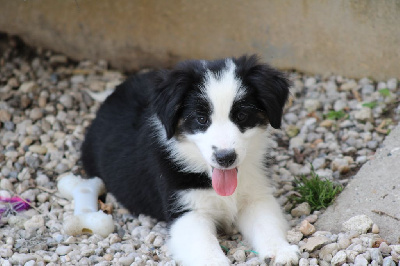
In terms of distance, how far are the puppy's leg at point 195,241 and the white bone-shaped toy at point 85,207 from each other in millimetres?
471

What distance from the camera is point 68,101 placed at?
17.5ft

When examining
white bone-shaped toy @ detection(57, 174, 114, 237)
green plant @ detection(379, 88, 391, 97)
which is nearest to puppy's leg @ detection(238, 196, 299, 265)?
white bone-shaped toy @ detection(57, 174, 114, 237)

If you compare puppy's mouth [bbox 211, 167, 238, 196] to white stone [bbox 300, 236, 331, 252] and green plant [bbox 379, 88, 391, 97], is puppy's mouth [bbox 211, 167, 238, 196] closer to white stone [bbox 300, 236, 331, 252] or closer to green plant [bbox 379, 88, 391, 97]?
white stone [bbox 300, 236, 331, 252]

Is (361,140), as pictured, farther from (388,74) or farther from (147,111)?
(147,111)

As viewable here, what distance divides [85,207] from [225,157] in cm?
123

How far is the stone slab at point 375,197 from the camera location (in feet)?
11.3

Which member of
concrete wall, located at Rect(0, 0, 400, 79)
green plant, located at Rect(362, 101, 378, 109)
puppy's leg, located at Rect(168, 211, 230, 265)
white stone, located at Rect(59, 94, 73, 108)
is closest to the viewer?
puppy's leg, located at Rect(168, 211, 230, 265)

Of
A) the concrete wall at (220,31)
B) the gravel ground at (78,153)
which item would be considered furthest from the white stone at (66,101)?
the concrete wall at (220,31)

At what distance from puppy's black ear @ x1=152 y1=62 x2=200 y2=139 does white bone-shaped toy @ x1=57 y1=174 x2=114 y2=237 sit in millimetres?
746

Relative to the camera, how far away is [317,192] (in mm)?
3891

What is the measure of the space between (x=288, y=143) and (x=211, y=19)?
1.48m

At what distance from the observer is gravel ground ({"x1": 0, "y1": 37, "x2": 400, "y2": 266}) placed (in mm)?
3436

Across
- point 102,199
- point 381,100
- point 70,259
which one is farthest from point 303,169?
point 70,259

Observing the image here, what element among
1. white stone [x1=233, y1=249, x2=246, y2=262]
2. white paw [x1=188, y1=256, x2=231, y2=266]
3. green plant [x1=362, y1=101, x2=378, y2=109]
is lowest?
white stone [x1=233, y1=249, x2=246, y2=262]
